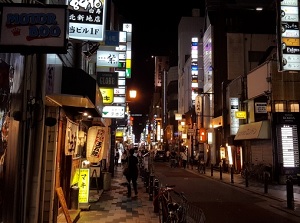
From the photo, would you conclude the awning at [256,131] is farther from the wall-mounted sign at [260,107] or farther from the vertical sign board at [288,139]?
the wall-mounted sign at [260,107]

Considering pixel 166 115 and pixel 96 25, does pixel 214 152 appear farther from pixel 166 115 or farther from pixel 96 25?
pixel 166 115

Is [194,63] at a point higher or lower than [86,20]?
higher

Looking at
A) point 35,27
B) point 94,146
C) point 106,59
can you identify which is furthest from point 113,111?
point 35,27

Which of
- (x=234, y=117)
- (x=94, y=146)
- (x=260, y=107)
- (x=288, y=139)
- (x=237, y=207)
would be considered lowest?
(x=237, y=207)

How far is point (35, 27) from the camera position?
18.5 ft

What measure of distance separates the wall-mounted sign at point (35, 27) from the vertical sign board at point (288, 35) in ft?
56.2

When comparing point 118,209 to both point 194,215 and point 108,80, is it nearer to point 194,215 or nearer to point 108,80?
point 194,215

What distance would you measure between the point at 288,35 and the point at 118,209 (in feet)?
49.5

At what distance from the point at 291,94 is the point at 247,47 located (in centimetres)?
1767

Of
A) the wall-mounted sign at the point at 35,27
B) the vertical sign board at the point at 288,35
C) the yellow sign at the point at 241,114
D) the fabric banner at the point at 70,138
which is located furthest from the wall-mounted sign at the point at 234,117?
the wall-mounted sign at the point at 35,27

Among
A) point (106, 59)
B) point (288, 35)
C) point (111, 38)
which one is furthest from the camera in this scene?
point (288, 35)

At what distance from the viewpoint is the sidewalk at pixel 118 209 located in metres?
11.1

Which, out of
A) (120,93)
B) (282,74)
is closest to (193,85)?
(282,74)

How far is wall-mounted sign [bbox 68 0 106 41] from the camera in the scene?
9867 millimetres
